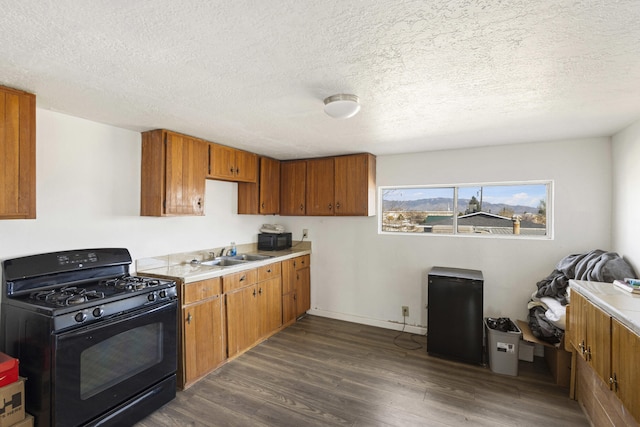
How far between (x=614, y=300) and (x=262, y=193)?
11.1 feet

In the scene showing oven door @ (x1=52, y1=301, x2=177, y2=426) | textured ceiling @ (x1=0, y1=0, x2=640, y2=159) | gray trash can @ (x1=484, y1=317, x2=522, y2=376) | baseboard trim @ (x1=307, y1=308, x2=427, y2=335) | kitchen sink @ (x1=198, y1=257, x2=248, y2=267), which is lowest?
baseboard trim @ (x1=307, y1=308, x2=427, y2=335)

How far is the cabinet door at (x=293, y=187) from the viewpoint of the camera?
13.2 feet

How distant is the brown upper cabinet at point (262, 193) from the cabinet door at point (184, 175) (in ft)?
2.76

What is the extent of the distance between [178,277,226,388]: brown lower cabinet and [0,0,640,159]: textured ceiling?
1.47 m

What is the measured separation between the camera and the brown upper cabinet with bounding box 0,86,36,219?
1735mm

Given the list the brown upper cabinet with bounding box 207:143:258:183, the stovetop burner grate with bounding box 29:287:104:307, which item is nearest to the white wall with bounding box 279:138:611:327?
the brown upper cabinet with bounding box 207:143:258:183

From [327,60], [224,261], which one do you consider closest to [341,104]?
[327,60]

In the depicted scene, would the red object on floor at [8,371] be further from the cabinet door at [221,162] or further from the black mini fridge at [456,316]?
the black mini fridge at [456,316]

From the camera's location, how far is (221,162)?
3.27m

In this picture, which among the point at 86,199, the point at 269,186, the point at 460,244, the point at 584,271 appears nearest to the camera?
the point at 86,199

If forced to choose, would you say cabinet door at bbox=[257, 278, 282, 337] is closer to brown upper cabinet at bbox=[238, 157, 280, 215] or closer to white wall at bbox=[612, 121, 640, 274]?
brown upper cabinet at bbox=[238, 157, 280, 215]

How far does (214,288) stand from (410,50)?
7.94 feet

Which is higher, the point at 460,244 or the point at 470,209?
the point at 470,209

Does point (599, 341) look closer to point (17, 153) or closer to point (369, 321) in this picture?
point (369, 321)
